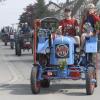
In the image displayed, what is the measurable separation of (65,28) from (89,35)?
957 millimetres

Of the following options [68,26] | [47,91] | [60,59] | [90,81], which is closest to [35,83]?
[47,91]

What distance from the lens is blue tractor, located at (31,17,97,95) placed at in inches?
521

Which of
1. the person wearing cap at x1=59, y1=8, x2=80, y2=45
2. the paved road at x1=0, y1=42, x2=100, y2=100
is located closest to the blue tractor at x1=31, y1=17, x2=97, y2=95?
the paved road at x1=0, y1=42, x2=100, y2=100

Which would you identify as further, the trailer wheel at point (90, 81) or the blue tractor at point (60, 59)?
the blue tractor at point (60, 59)

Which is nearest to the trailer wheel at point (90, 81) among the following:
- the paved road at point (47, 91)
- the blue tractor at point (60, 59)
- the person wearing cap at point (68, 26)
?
the blue tractor at point (60, 59)

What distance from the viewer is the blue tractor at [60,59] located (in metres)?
13.2

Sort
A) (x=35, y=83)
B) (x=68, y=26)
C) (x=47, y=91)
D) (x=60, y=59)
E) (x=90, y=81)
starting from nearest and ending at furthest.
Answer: (x=90, y=81)
(x=35, y=83)
(x=60, y=59)
(x=47, y=91)
(x=68, y=26)

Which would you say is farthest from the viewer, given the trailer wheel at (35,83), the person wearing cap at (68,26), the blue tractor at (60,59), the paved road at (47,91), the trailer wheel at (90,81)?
the person wearing cap at (68,26)

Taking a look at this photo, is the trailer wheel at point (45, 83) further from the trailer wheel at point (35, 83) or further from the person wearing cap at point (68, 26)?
the person wearing cap at point (68, 26)

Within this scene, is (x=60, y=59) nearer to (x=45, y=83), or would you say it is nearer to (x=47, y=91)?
(x=47, y=91)

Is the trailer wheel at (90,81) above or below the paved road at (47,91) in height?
above

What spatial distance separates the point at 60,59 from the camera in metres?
13.4

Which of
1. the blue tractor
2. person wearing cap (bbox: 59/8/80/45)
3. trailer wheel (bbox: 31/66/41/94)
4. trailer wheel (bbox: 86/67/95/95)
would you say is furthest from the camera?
person wearing cap (bbox: 59/8/80/45)

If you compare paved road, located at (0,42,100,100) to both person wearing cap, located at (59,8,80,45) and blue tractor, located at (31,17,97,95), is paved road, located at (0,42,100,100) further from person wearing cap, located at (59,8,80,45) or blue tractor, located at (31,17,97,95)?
person wearing cap, located at (59,8,80,45)
